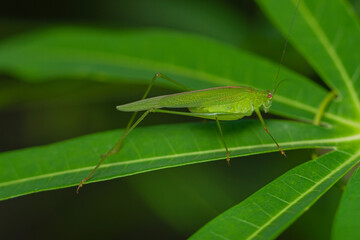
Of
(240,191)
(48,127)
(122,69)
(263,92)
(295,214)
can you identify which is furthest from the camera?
(48,127)

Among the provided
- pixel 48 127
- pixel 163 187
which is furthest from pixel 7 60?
pixel 163 187

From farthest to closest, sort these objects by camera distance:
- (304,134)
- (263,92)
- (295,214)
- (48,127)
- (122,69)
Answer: (48,127), (122,69), (263,92), (304,134), (295,214)

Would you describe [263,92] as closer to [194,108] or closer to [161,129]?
[194,108]

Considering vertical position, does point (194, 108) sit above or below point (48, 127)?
above

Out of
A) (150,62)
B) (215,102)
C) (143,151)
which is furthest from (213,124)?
(150,62)

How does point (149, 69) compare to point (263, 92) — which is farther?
point (149, 69)

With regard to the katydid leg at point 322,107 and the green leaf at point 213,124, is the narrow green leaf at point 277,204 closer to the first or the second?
the green leaf at point 213,124

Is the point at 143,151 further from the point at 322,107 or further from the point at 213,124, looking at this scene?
the point at 322,107
